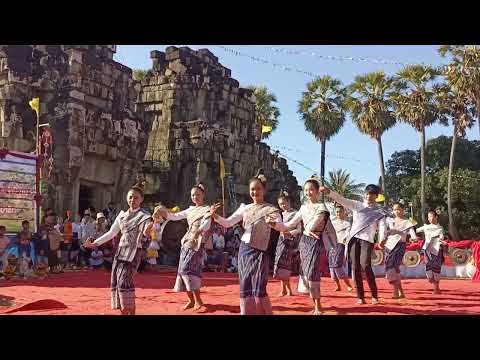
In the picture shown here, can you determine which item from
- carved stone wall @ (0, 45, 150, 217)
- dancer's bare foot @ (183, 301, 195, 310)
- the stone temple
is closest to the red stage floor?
dancer's bare foot @ (183, 301, 195, 310)

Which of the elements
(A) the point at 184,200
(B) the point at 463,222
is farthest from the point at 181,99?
(B) the point at 463,222

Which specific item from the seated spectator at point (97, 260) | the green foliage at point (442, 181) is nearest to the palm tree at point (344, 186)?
the green foliage at point (442, 181)

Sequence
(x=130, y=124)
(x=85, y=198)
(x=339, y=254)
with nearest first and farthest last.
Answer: (x=339, y=254)
(x=85, y=198)
(x=130, y=124)

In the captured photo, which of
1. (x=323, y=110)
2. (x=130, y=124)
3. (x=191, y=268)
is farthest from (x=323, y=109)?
(x=191, y=268)

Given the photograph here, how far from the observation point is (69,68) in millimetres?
16203

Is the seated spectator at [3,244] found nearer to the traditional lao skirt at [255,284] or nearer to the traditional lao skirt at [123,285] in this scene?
the traditional lao skirt at [123,285]

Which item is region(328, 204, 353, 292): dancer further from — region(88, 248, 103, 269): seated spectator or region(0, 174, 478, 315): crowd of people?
region(88, 248, 103, 269): seated spectator

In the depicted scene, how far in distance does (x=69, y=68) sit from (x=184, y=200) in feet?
27.5

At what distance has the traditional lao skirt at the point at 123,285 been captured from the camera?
599 centimetres

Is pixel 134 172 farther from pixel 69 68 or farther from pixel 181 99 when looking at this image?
pixel 181 99

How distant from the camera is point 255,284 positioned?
5.61 metres

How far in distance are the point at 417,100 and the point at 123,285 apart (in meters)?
22.4

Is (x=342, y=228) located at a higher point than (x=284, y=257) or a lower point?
higher

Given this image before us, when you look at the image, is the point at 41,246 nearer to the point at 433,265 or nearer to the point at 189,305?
the point at 189,305
